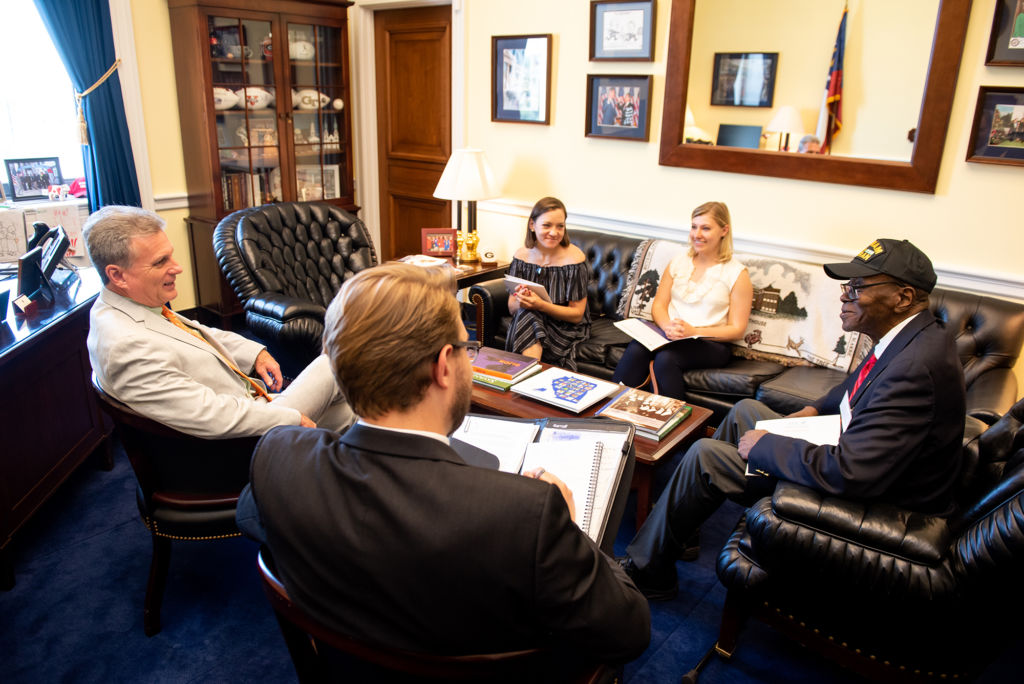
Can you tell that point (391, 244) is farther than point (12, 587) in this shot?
Yes

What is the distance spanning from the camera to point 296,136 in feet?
15.9

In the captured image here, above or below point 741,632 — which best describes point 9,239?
above

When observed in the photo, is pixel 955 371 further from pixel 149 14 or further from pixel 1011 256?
pixel 149 14

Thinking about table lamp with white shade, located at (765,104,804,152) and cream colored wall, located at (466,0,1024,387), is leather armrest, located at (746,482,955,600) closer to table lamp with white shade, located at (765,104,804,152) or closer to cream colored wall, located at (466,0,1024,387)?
cream colored wall, located at (466,0,1024,387)

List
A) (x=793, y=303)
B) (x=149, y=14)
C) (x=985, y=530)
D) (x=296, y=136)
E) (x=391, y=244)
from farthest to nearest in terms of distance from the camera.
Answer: (x=391, y=244)
(x=296, y=136)
(x=149, y=14)
(x=793, y=303)
(x=985, y=530)

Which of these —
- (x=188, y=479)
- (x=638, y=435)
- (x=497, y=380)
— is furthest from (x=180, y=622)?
(x=638, y=435)

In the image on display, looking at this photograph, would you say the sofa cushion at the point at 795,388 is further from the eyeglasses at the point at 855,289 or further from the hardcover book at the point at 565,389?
the eyeglasses at the point at 855,289

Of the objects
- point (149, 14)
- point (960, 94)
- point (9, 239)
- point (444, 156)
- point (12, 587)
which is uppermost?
point (149, 14)

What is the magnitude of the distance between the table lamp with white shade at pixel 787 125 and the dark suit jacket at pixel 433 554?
12.1 ft

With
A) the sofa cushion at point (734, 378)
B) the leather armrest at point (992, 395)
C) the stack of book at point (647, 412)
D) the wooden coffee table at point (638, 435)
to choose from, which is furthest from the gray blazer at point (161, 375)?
the leather armrest at point (992, 395)

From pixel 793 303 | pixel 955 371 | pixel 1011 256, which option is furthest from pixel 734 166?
pixel 955 371

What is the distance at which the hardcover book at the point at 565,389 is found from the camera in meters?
2.44

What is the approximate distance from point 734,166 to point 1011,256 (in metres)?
1.27

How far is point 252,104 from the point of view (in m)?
4.51
